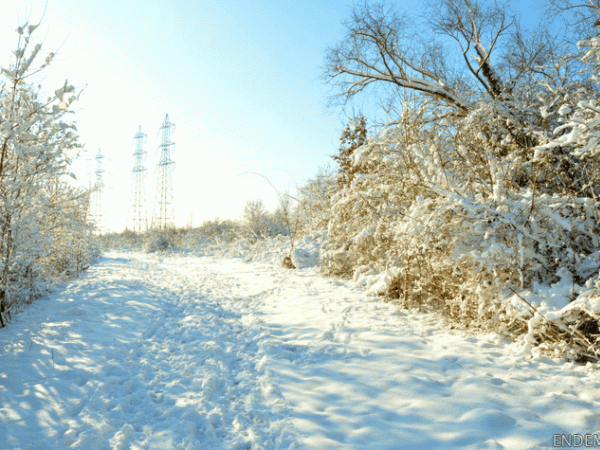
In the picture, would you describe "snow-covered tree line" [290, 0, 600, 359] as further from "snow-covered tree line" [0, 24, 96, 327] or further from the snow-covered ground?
"snow-covered tree line" [0, 24, 96, 327]

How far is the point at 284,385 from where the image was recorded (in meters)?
3.54

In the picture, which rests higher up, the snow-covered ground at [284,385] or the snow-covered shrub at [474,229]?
the snow-covered shrub at [474,229]

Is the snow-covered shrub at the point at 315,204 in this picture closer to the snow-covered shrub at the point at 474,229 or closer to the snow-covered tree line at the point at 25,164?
the snow-covered shrub at the point at 474,229

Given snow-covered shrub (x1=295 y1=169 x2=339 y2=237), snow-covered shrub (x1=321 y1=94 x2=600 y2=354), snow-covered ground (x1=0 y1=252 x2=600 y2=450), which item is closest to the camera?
snow-covered ground (x1=0 y1=252 x2=600 y2=450)

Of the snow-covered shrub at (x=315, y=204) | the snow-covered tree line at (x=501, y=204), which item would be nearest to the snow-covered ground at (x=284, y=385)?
the snow-covered tree line at (x=501, y=204)

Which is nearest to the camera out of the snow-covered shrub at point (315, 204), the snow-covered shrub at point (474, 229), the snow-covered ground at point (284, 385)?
the snow-covered ground at point (284, 385)

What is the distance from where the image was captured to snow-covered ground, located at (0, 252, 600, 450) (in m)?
2.58

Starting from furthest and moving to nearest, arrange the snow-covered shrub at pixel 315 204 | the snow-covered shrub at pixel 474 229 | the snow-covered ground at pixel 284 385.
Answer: the snow-covered shrub at pixel 315 204 → the snow-covered shrub at pixel 474 229 → the snow-covered ground at pixel 284 385

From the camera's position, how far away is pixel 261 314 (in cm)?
628

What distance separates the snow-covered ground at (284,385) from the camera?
258cm

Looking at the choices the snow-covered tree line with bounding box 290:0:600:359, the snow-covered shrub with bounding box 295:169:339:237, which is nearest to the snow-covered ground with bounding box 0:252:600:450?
the snow-covered tree line with bounding box 290:0:600:359

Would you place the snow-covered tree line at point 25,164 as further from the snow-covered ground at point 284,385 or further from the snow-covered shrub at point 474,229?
the snow-covered shrub at point 474,229

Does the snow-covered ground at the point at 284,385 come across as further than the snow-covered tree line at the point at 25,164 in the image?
No

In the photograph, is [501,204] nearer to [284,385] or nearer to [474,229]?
[474,229]
